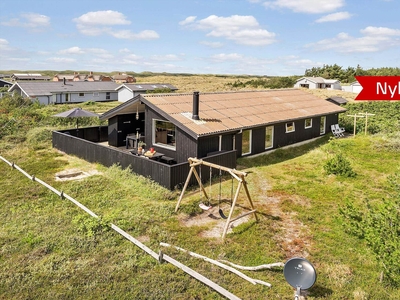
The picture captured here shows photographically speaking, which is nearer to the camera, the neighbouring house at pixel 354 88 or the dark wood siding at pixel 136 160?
the dark wood siding at pixel 136 160

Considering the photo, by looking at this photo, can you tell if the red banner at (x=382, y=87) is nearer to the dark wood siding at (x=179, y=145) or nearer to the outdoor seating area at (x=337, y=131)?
the dark wood siding at (x=179, y=145)

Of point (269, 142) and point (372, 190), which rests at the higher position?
point (269, 142)

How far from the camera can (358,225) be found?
9.05 meters

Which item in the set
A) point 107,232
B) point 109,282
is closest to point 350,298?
point 109,282

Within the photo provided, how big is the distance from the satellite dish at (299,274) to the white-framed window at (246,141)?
11801mm

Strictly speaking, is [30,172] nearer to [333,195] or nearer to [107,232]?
[107,232]

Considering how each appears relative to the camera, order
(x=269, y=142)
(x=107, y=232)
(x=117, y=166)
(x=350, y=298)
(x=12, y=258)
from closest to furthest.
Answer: (x=350, y=298), (x=12, y=258), (x=107, y=232), (x=117, y=166), (x=269, y=142)

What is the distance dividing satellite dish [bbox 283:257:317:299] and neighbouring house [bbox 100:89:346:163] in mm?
8759

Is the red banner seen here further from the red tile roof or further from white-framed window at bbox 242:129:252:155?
white-framed window at bbox 242:129:252:155

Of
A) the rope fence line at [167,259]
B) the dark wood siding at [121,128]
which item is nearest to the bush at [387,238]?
the rope fence line at [167,259]

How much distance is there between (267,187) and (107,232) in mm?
7539

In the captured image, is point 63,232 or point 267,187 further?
point 267,187

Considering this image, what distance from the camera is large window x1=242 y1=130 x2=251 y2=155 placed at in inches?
732

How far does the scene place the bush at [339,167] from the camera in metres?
16.1
